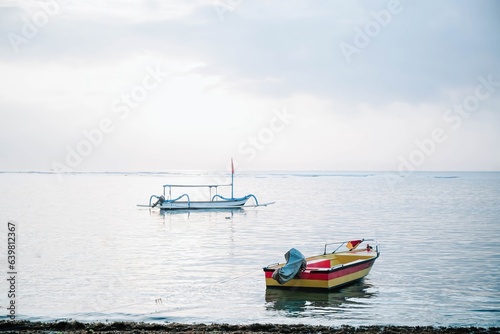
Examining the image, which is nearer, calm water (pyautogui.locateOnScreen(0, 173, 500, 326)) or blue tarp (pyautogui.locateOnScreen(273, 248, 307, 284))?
calm water (pyautogui.locateOnScreen(0, 173, 500, 326))

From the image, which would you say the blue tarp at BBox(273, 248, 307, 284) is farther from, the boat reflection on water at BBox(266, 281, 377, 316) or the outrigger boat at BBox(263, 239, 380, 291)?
the boat reflection on water at BBox(266, 281, 377, 316)

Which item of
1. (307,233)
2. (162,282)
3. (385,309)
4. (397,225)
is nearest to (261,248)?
(307,233)

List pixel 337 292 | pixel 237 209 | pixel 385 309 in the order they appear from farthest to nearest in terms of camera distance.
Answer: pixel 237 209 → pixel 337 292 → pixel 385 309

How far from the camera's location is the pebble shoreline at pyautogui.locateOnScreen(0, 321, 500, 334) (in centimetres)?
1339

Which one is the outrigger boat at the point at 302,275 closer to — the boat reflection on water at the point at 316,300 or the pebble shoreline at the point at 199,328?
the boat reflection on water at the point at 316,300

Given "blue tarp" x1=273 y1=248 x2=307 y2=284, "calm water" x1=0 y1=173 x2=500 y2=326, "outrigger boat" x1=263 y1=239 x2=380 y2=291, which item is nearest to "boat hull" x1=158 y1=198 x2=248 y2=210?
"calm water" x1=0 y1=173 x2=500 y2=326

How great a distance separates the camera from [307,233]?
3975cm

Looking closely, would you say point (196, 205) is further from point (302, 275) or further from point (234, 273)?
point (302, 275)

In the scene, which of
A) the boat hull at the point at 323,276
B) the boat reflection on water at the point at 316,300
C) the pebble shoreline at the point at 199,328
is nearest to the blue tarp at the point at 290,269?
the boat hull at the point at 323,276

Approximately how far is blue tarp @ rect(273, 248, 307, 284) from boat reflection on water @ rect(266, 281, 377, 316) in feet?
1.87

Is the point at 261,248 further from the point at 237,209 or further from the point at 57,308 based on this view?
the point at 237,209

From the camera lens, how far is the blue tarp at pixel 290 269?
1848 cm

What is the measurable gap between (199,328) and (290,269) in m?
5.40

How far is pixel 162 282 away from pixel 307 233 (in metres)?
19.9
